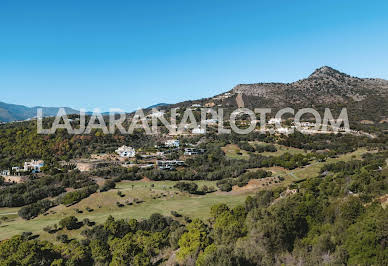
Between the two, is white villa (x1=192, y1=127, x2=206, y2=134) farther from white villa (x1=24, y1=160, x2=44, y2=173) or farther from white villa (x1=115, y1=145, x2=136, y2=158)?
white villa (x1=24, y1=160, x2=44, y2=173)

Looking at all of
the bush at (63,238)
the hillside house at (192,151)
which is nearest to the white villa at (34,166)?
the hillside house at (192,151)

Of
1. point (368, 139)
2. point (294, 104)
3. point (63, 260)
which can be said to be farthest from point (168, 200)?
point (294, 104)

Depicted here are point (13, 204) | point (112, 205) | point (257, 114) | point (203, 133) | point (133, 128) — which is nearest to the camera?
point (112, 205)

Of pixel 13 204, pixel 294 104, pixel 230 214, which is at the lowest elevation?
pixel 13 204

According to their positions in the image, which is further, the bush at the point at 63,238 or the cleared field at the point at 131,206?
the cleared field at the point at 131,206

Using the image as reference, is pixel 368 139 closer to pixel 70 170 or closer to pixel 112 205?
pixel 112 205

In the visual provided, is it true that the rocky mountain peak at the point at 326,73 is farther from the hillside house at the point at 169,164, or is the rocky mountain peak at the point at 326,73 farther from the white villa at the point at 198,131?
the hillside house at the point at 169,164

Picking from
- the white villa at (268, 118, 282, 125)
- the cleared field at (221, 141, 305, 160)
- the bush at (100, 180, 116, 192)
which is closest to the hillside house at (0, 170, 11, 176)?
the bush at (100, 180, 116, 192)

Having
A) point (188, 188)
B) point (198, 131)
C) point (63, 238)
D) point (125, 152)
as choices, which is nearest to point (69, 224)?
point (63, 238)

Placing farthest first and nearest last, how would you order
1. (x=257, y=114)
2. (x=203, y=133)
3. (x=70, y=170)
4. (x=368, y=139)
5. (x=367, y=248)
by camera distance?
1. (x=257, y=114)
2. (x=203, y=133)
3. (x=368, y=139)
4. (x=70, y=170)
5. (x=367, y=248)
